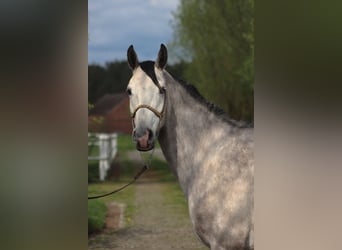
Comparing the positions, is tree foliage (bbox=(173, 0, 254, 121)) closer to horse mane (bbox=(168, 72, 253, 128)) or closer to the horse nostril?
horse mane (bbox=(168, 72, 253, 128))

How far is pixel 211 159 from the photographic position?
2.21 metres

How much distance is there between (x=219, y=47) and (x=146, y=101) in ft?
2.37

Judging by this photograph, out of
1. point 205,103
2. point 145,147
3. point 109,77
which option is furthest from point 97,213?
point 205,103

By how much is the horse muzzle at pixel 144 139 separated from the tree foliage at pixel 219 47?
1.75ft

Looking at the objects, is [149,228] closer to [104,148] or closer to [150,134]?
[104,148]

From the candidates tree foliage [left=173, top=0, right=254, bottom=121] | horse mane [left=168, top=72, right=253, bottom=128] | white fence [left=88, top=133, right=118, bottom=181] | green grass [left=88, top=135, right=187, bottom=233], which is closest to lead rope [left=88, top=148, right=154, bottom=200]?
green grass [left=88, top=135, right=187, bottom=233]

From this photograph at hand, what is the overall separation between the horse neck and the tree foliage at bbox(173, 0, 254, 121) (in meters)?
0.25

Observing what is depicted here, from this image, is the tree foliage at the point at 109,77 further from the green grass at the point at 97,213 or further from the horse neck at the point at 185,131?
the green grass at the point at 97,213

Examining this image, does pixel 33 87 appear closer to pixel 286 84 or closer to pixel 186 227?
pixel 286 84

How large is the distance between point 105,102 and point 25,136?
947 mm

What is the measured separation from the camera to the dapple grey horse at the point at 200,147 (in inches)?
83.9

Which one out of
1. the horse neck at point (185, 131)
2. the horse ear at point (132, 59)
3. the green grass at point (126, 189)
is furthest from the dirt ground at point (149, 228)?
the horse ear at point (132, 59)

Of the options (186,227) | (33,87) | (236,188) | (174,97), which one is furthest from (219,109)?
(33,87)

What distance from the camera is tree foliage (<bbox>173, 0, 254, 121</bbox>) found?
99.1 inches
